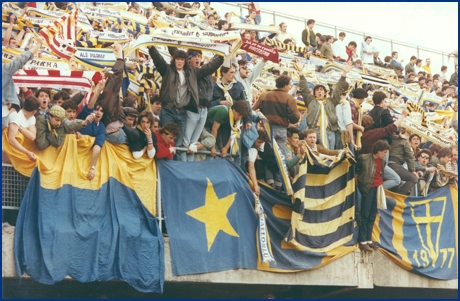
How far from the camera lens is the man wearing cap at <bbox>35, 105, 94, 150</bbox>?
15172mm

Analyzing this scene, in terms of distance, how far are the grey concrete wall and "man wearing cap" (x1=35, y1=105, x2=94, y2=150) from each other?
7.78 feet

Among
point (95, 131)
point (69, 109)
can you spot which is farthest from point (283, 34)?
point (69, 109)

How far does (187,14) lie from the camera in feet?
95.0

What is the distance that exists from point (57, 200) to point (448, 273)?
903 cm

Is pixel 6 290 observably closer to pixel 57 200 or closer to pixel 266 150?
pixel 57 200

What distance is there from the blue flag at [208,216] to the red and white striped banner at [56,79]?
5.64 feet

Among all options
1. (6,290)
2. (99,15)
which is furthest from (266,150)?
(99,15)

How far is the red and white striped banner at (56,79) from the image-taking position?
15984mm

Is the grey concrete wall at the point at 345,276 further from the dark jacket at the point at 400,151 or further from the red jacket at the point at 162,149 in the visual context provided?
the dark jacket at the point at 400,151

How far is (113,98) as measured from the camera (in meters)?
15.9

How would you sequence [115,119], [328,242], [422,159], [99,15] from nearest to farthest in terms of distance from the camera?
[115,119] → [328,242] → [422,159] → [99,15]

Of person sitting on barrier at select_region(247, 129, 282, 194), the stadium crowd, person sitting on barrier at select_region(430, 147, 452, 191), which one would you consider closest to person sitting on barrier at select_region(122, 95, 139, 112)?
the stadium crowd

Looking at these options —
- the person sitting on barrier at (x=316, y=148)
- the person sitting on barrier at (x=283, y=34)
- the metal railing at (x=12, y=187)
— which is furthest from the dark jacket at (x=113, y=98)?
the person sitting on barrier at (x=283, y=34)

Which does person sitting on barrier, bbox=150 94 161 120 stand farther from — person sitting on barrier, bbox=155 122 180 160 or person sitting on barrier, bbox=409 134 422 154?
person sitting on barrier, bbox=409 134 422 154
